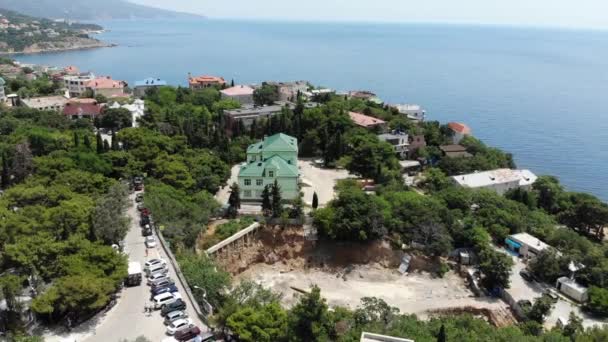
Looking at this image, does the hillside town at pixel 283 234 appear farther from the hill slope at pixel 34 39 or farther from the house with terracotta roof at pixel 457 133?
the hill slope at pixel 34 39

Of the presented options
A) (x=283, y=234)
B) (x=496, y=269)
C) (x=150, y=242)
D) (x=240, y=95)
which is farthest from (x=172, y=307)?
(x=240, y=95)

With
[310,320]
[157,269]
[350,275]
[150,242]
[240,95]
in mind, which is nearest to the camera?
[310,320]

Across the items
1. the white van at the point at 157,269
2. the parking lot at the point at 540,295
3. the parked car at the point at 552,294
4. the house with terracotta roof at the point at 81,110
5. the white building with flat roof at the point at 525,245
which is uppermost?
the house with terracotta roof at the point at 81,110

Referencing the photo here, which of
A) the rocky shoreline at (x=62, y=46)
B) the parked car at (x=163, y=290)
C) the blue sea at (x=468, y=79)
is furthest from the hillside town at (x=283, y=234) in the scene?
the rocky shoreline at (x=62, y=46)

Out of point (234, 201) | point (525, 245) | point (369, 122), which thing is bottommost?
point (525, 245)

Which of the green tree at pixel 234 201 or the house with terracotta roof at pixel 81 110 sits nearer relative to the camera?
the green tree at pixel 234 201

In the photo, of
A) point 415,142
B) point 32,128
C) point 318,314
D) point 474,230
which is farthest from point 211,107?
point 318,314

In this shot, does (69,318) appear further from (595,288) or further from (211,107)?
(211,107)

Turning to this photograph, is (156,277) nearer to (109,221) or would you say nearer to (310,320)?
(109,221)
